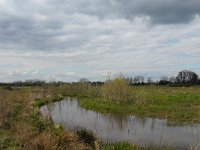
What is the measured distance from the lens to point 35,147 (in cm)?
1254

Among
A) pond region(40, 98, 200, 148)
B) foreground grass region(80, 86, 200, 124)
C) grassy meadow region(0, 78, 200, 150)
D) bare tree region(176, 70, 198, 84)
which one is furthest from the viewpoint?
bare tree region(176, 70, 198, 84)

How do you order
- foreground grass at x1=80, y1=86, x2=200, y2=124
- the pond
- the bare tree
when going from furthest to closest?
the bare tree < foreground grass at x1=80, y1=86, x2=200, y2=124 < the pond

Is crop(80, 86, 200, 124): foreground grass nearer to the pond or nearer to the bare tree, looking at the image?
the pond

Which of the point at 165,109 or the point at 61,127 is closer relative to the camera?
the point at 61,127

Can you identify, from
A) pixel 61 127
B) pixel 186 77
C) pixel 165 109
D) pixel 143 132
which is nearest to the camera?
pixel 61 127

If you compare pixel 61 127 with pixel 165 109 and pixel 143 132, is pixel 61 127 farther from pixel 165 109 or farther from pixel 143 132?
pixel 165 109

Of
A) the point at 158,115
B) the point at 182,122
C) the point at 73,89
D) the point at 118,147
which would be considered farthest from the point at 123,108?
the point at 73,89

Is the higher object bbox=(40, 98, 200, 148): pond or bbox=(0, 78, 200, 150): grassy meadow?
bbox=(0, 78, 200, 150): grassy meadow

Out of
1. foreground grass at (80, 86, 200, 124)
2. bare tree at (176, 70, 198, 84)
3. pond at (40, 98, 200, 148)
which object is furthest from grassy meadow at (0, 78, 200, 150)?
bare tree at (176, 70, 198, 84)

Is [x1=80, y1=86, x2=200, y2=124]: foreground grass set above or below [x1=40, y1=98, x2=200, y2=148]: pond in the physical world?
above

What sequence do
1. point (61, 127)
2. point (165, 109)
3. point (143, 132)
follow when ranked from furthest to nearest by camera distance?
1. point (165, 109)
2. point (143, 132)
3. point (61, 127)

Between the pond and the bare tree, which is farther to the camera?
the bare tree

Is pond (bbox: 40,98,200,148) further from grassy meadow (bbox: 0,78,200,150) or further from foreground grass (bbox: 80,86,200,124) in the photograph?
grassy meadow (bbox: 0,78,200,150)

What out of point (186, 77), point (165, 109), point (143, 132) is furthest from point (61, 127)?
point (186, 77)
